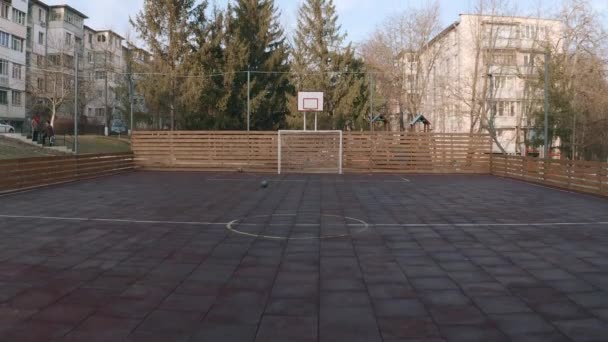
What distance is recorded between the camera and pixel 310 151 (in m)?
23.3

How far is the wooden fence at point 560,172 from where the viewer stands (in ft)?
43.8

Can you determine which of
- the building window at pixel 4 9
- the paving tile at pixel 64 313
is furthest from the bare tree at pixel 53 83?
the paving tile at pixel 64 313

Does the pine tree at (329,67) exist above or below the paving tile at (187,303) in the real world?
above

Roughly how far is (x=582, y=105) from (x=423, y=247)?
2466cm

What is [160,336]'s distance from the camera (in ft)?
11.1

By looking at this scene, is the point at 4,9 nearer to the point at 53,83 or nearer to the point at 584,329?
the point at 53,83

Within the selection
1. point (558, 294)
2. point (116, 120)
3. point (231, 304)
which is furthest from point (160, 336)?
point (116, 120)

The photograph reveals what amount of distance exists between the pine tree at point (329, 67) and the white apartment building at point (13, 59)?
2630 centimetres

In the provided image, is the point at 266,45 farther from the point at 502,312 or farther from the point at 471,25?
the point at 502,312

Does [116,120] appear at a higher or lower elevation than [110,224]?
higher

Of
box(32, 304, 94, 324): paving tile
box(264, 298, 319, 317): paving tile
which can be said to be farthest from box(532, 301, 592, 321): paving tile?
box(32, 304, 94, 324): paving tile

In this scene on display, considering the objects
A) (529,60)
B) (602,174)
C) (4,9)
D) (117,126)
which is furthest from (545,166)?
(4,9)

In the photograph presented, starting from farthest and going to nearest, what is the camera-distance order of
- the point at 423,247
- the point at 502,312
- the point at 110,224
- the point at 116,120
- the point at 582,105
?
the point at 116,120 → the point at 582,105 → the point at 110,224 → the point at 423,247 → the point at 502,312

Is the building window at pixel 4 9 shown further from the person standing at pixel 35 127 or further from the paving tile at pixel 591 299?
the paving tile at pixel 591 299
